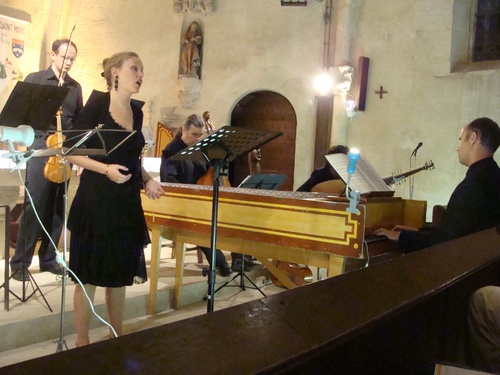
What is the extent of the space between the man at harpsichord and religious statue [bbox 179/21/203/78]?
8064 millimetres

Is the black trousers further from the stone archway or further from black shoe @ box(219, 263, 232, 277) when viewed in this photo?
the stone archway

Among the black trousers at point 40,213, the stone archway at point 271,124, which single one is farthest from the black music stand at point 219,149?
the stone archway at point 271,124

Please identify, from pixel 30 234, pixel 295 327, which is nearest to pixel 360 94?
pixel 30 234

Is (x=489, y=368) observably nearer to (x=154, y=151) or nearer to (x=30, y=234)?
(x=30, y=234)

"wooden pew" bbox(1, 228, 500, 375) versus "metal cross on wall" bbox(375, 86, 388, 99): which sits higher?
"metal cross on wall" bbox(375, 86, 388, 99)

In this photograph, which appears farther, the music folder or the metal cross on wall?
the metal cross on wall

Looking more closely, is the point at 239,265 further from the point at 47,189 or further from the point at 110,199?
the point at 110,199

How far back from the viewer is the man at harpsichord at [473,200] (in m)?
3.04

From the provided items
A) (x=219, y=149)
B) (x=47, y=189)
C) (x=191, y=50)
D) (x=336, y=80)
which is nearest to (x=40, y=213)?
(x=47, y=189)

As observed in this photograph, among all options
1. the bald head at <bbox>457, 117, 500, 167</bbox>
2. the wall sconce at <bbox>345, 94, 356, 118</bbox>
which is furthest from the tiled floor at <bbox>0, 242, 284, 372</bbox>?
the wall sconce at <bbox>345, 94, 356, 118</bbox>

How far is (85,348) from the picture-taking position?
0.77 m

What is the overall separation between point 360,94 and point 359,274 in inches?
331

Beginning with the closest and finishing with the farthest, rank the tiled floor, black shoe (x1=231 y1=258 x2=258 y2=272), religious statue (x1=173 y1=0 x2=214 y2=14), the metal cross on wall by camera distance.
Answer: the tiled floor, black shoe (x1=231 y1=258 x2=258 y2=272), the metal cross on wall, religious statue (x1=173 y1=0 x2=214 y2=14)

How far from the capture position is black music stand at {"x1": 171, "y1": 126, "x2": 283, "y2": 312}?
114 inches
